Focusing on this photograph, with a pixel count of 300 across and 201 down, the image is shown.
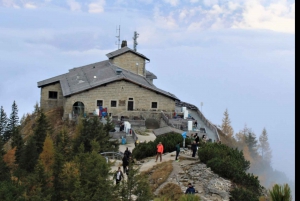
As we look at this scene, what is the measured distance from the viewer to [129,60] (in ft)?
175

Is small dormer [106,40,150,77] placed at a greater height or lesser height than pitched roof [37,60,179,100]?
greater

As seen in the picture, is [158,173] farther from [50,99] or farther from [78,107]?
[50,99]

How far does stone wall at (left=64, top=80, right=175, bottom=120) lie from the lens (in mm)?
42438

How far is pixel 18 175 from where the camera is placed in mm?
23781

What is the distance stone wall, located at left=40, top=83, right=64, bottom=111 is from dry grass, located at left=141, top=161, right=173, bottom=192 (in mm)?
27967

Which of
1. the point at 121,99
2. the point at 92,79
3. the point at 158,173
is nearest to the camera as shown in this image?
the point at 158,173

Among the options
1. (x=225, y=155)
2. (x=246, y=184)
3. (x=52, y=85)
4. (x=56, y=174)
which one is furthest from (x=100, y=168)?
(x=52, y=85)

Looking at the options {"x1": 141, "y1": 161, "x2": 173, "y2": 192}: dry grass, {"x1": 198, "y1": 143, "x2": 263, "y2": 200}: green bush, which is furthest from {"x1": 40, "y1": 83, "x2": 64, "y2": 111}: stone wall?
{"x1": 141, "y1": 161, "x2": 173, "y2": 192}: dry grass

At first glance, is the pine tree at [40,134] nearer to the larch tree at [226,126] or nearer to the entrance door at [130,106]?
the entrance door at [130,106]

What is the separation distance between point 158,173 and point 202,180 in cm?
196

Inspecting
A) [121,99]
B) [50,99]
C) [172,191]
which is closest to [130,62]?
[50,99]

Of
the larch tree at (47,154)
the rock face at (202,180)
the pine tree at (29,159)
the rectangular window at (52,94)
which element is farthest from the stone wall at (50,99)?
the rock face at (202,180)

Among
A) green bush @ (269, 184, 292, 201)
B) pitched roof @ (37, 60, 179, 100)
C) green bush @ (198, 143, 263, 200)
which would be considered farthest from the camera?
pitched roof @ (37, 60, 179, 100)

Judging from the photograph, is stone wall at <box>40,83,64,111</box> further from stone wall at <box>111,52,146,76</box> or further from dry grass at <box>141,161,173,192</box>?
dry grass at <box>141,161,173,192</box>
